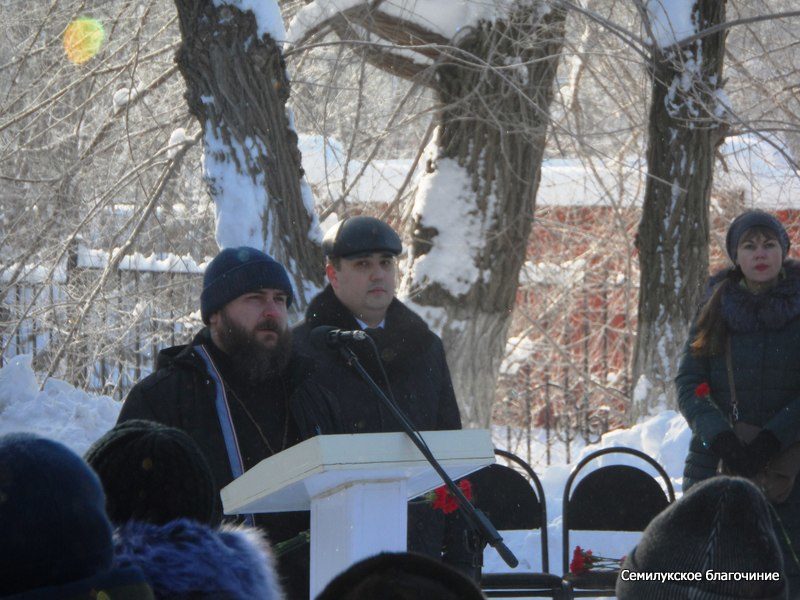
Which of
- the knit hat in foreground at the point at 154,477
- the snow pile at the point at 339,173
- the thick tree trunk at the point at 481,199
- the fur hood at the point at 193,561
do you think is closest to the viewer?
the fur hood at the point at 193,561

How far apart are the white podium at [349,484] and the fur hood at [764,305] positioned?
226 cm

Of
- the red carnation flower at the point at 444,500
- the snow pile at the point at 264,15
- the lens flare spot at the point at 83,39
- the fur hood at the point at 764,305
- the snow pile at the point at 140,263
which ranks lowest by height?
the red carnation flower at the point at 444,500

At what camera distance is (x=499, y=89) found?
7.92 m

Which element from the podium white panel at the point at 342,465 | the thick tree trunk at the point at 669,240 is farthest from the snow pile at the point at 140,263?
the podium white panel at the point at 342,465

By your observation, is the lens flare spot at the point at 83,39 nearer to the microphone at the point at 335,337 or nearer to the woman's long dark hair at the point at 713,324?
the woman's long dark hair at the point at 713,324

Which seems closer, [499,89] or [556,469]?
[556,469]

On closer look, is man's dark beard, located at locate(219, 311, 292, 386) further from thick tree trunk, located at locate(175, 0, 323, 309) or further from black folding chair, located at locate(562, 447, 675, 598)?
thick tree trunk, located at locate(175, 0, 323, 309)

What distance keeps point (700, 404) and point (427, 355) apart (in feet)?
3.99

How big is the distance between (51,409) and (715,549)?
586cm

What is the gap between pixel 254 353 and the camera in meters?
3.41

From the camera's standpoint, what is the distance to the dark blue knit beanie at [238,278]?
11.6 ft

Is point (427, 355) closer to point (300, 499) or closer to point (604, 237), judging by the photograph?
point (300, 499)

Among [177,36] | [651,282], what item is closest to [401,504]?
[651,282]

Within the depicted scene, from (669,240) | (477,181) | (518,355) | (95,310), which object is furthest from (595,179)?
(95,310)
